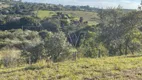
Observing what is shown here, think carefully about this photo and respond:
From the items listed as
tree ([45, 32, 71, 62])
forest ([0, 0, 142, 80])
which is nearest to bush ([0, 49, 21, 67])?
forest ([0, 0, 142, 80])

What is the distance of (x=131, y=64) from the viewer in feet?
26.6

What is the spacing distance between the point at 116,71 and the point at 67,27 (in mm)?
48175

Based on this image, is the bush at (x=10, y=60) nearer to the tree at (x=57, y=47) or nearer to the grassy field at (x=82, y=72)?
the grassy field at (x=82, y=72)

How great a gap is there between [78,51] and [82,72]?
19.1 m

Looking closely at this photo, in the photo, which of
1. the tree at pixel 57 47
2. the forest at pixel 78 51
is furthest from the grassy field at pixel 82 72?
the tree at pixel 57 47

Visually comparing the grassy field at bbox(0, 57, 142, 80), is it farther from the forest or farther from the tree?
the tree

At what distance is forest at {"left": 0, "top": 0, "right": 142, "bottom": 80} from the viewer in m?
7.01

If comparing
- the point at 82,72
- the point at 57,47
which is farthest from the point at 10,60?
the point at 57,47

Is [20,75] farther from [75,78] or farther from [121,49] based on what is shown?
[121,49]

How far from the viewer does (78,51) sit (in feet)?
85.9

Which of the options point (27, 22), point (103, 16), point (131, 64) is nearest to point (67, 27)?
point (27, 22)

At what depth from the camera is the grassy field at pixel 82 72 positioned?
21.6 ft

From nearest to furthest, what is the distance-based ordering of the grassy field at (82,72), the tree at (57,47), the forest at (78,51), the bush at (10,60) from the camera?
the grassy field at (82,72)
the forest at (78,51)
the bush at (10,60)
the tree at (57,47)

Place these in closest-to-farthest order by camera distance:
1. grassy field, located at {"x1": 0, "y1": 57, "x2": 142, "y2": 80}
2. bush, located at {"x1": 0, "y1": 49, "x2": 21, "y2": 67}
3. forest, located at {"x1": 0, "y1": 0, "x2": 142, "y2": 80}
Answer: grassy field, located at {"x1": 0, "y1": 57, "x2": 142, "y2": 80}
forest, located at {"x1": 0, "y1": 0, "x2": 142, "y2": 80}
bush, located at {"x1": 0, "y1": 49, "x2": 21, "y2": 67}
